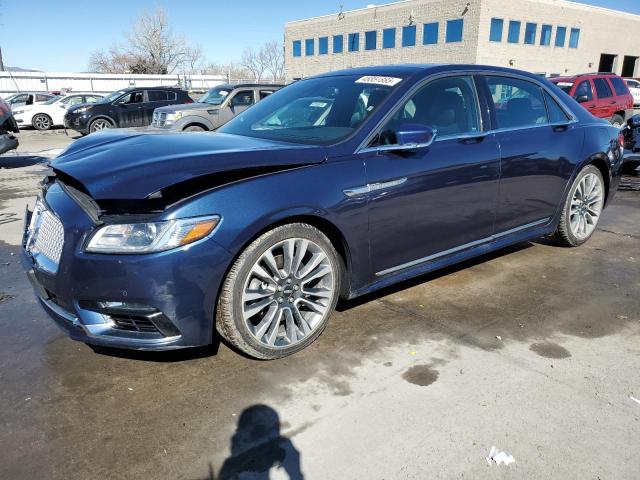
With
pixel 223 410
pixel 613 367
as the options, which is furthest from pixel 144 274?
pixel 613 367

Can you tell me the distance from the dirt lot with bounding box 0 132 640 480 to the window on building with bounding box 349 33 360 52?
1910 inches

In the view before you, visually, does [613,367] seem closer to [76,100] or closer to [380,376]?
[380,376]

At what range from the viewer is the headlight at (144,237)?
2453 mm

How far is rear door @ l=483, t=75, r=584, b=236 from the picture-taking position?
3.99m

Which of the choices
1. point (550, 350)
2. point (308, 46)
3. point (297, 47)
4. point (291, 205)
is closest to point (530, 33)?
point (308, 46)

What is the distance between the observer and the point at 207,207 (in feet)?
8.32

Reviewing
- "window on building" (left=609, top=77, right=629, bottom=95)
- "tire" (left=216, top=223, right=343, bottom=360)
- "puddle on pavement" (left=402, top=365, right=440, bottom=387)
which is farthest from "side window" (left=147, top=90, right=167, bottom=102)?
"puddle on pavement" (left=402, top=365, right=440, bottom=387)

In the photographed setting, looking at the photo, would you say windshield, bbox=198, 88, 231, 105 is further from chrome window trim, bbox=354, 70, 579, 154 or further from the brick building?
the brick building

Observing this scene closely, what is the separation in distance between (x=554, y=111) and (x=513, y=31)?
136ft

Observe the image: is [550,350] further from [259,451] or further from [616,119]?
[616,119]

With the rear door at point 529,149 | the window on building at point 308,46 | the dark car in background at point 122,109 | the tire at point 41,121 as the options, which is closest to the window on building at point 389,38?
the window on building at point 308,46

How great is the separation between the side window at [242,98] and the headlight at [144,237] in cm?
1063

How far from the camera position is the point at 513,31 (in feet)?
133

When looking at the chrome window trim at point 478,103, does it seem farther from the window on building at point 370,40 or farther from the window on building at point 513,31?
the window on building at point 370,40
